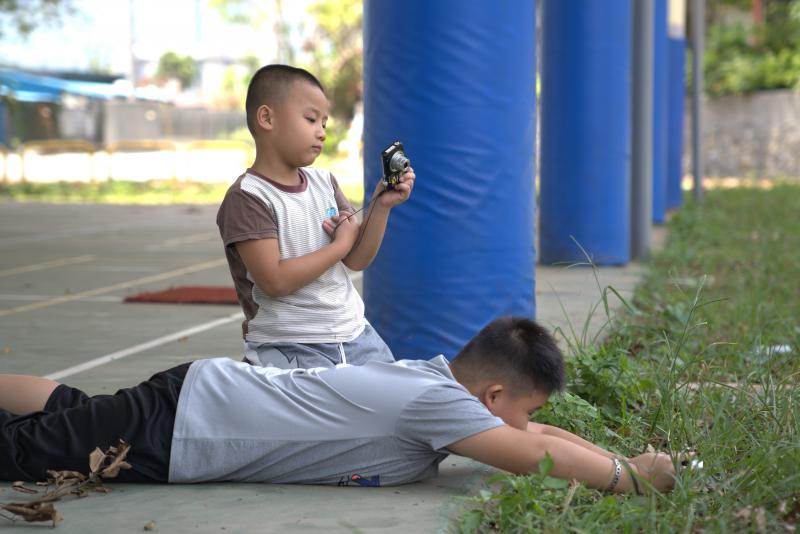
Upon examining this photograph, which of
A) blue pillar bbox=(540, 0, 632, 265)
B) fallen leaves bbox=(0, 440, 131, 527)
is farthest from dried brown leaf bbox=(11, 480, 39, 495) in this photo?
blue pillar bbox=(540, 0, 632, 265)

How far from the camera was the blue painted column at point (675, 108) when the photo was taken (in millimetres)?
20234

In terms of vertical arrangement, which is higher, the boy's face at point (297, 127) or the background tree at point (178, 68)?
the background tree at point (178, 68)

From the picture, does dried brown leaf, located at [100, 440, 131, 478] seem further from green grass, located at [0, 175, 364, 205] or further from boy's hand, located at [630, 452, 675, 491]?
green grass, located at [0, 175, 364, 205]

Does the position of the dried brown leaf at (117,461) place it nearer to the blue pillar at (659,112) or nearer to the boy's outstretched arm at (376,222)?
the boy's outstretched arm at (376,222)

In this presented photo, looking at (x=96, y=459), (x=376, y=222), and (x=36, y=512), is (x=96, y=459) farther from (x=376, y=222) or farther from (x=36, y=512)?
(x=376, y=222)

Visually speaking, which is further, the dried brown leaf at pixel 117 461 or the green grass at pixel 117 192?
the green grass at pixel 117 192

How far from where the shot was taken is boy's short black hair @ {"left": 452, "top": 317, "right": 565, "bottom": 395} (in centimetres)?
384

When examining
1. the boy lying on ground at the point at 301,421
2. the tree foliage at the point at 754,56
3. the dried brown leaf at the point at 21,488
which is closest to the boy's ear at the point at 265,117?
the boy lying on ground at the point at 301,421

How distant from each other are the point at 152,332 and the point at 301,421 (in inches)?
141

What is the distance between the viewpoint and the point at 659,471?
12.2 feet

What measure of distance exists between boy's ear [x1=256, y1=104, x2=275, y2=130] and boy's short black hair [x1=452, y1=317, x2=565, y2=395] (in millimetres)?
1016

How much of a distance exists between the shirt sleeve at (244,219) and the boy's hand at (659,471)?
1.37m

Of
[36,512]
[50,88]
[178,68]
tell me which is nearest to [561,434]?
[36,512]

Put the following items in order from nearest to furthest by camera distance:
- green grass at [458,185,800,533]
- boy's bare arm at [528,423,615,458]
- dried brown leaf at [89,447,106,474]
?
1. green grass at [458,185,800,533]
2. dried brown leaf at [89,447,106,474]
3. boy's bare arm at [528,423,615,458]
